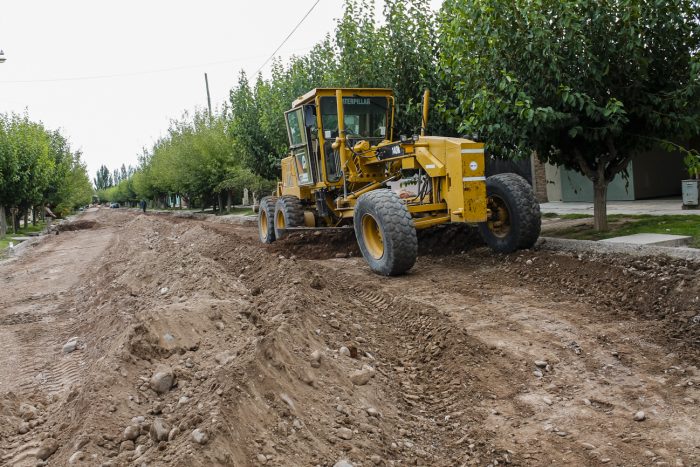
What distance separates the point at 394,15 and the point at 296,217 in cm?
488

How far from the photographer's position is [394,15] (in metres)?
13.4

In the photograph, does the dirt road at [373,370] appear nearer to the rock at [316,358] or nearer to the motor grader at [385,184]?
the rock at [316,358]

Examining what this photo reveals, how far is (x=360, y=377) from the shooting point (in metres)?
4.64

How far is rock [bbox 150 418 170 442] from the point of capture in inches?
143

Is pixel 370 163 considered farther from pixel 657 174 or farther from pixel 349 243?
pixel 657 174

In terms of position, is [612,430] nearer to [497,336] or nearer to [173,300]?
[497,336]

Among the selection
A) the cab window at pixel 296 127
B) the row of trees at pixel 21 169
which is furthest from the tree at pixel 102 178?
the cab window at pixel 296 127

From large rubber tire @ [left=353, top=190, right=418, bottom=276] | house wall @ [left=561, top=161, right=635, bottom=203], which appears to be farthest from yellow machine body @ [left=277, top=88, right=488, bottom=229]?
house wall @ [left=561, top=161, right=635, bottom=203]

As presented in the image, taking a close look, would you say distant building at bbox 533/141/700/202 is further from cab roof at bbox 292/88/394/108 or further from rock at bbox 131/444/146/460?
rock at bbox 131/444/146/460

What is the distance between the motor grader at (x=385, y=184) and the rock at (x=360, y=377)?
3.78 m

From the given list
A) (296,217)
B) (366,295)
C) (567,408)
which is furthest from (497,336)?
(296,217)

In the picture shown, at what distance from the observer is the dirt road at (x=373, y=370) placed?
12.0 ft

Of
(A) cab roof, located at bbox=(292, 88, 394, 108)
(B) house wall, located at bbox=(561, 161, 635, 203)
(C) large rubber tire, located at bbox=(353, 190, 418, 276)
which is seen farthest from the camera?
(B) house wall, located at bbox=(561, 161, 635, 203)

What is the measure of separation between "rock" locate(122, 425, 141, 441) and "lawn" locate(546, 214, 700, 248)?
7.44 meters
